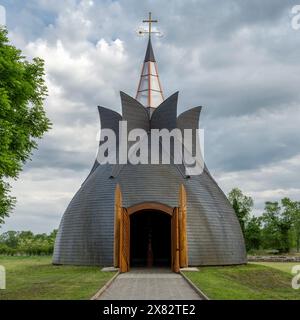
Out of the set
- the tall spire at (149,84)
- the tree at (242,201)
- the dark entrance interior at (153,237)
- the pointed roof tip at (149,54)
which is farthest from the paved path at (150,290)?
the tree at (242,201)

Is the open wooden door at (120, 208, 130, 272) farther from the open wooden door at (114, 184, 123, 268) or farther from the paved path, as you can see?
the paved path

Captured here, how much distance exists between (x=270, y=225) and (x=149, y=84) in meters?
38.3

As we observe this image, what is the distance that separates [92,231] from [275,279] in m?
11.5

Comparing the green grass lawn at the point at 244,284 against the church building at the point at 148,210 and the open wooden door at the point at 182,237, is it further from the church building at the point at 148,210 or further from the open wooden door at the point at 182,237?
the church building at the point at 148,210

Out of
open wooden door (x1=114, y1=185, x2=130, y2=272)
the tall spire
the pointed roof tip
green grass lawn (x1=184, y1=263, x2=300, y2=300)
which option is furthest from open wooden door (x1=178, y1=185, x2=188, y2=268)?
the pointed roof tip

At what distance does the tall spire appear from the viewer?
120ft

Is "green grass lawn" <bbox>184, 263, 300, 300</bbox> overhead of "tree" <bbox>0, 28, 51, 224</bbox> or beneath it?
beneath

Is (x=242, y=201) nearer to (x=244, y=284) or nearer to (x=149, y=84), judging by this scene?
(x=149, y=84)

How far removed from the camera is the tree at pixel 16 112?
15.0 m

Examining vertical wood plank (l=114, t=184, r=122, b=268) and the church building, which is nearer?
vertical wood plank (l=114, t=184, r=122, b=268)

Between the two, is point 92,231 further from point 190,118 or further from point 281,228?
point 281,228

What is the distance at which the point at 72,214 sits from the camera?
30.3m

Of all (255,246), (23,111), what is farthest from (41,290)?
(255,246)

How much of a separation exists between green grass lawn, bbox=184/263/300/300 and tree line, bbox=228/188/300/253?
115 feet
